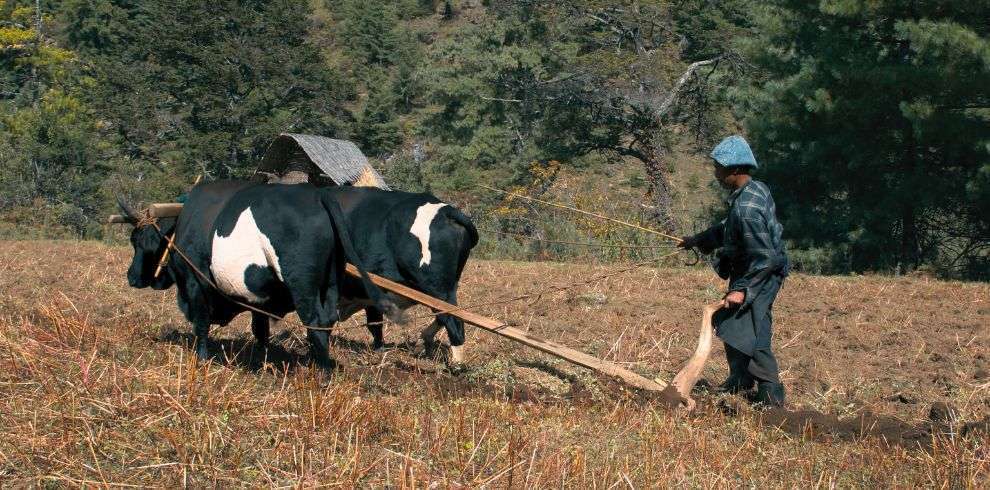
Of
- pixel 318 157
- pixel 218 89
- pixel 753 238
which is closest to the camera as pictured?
pixel 753 238

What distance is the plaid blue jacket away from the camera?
7.20 m

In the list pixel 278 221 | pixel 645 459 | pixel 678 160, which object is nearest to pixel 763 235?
pixel 645 459

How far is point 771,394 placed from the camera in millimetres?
7445

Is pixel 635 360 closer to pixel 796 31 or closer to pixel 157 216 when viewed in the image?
pixel 157 216

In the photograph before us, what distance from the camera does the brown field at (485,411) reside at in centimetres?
512

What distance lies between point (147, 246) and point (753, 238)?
474cm

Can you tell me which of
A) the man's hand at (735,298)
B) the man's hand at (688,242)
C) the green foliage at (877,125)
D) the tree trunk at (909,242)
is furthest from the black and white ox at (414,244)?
the tree trunk at (909,242)

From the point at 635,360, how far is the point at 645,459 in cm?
359

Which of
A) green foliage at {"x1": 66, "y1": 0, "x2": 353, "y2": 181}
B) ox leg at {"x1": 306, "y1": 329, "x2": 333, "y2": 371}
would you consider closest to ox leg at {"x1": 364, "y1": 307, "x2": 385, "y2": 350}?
ox leg at {"x1": 306, "y1": 329, "x2": 333, "y2": 371}

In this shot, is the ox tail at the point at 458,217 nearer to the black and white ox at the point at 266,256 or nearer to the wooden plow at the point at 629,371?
the black and white ox at the point at 266,256

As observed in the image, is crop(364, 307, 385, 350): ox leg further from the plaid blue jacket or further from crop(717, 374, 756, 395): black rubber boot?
the plaid blue jacket

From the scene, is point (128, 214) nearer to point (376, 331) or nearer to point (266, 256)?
point (266, 256)

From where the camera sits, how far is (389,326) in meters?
10.7

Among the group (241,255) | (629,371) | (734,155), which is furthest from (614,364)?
(241,255)
